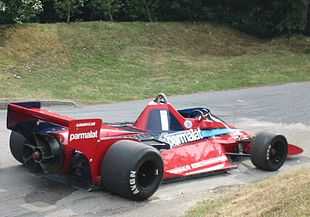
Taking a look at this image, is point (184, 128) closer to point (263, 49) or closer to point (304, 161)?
point (304, 161)

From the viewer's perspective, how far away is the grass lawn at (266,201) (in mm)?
6109

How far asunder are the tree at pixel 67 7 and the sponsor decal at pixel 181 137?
17413 millimetres

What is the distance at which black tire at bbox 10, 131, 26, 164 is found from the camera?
8445mm

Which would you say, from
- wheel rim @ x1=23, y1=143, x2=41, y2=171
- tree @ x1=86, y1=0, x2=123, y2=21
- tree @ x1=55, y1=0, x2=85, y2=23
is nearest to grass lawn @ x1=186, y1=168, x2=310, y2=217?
wheel rim @ x1=23, y1=143, x2=41, y2=171

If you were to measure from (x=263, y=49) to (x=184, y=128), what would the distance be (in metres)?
19.9

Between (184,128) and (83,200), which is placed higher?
(184,128)

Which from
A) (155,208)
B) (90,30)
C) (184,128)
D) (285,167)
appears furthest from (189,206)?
(90,30)

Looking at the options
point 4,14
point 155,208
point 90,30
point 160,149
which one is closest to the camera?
point 155,208

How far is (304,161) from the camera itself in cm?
1013

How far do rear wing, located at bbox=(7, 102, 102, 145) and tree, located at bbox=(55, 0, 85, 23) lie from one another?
18.1 m

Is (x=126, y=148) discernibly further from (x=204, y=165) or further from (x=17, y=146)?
(x=17, y=146)

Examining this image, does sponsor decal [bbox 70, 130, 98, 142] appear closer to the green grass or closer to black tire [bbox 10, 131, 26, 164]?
black tire [bbox 10, 131, 26, 164]

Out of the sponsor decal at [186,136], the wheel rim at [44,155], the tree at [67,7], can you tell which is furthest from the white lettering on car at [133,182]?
the tree at [67,7]

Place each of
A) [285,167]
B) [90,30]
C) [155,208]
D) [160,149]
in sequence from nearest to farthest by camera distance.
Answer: [155,208]
[160,149]
[285,167]
[90,30]
